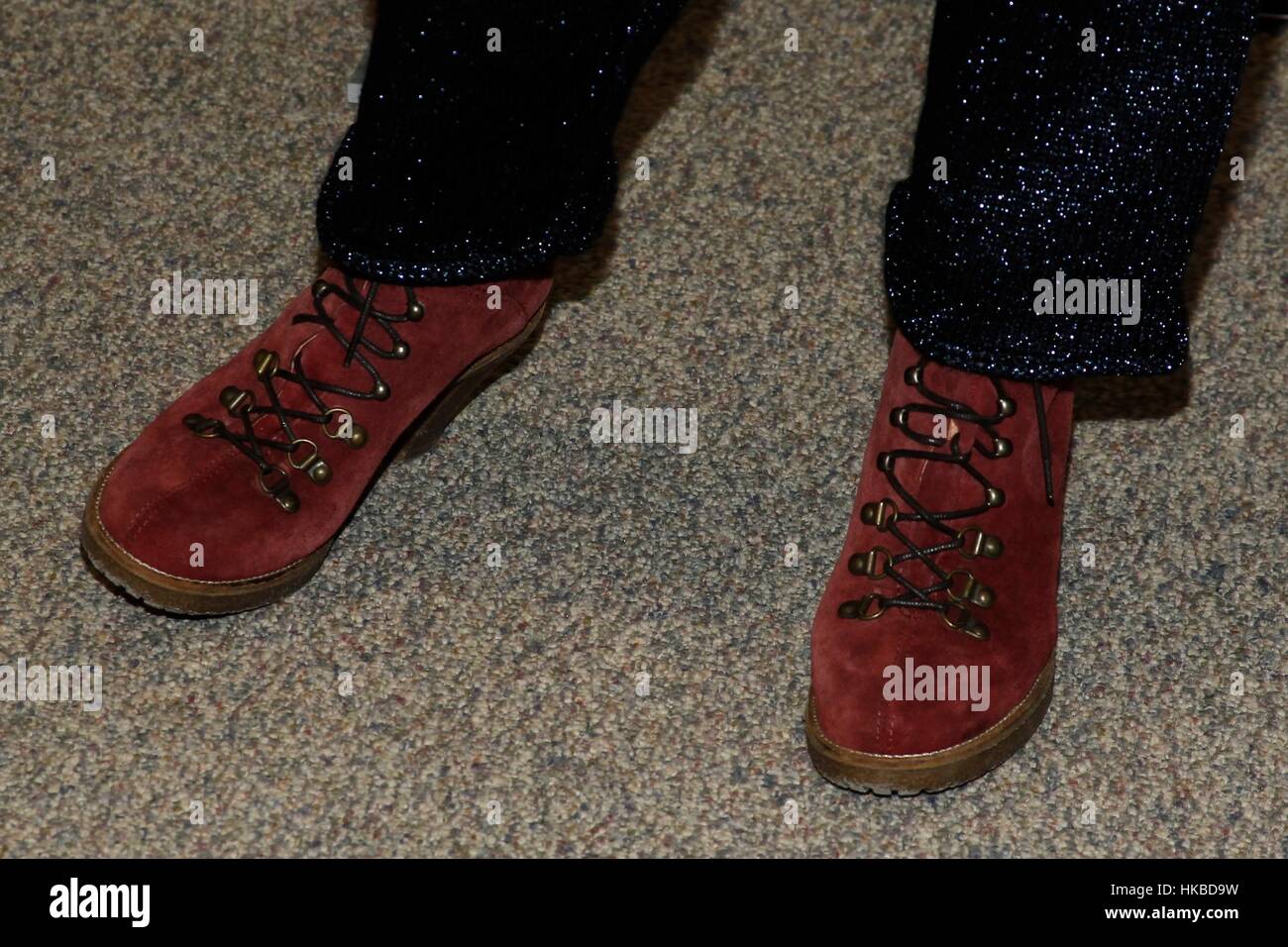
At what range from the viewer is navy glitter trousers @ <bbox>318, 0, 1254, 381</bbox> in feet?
2.35

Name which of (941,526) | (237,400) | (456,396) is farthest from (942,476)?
(237,400)

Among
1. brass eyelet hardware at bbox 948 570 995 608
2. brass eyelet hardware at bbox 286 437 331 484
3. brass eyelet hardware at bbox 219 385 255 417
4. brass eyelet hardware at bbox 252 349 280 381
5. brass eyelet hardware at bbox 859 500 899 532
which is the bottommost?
brass eyelet hardware at bbox 948 570 995 608

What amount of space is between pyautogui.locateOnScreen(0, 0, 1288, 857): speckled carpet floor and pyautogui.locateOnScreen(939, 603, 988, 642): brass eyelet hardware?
0.28 feet

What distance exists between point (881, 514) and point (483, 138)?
333 mm

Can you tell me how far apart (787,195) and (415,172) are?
0.49m

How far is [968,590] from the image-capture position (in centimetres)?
87

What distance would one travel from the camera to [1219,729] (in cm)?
89

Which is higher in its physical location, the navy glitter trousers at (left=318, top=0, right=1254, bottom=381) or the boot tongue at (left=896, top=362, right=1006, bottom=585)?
the navy glitter trousers at (left=318, top=0, right=1254, bottom=381)

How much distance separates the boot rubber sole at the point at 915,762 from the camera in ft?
2.72

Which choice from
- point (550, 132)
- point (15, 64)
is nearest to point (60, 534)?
point (550, 132)

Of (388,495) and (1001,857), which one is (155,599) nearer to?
(388,495)

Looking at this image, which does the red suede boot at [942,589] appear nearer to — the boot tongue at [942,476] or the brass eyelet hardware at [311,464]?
the boot tongue at [942,476]

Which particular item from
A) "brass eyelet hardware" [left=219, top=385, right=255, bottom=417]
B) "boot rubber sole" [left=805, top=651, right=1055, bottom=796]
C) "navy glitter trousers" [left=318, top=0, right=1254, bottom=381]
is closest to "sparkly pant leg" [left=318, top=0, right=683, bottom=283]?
"navy glitter trousers" [left=318, top=0, right=1254, bottom=381]

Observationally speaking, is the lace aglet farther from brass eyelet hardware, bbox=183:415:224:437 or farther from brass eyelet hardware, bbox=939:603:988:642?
brass eyelet hardware, bbox=183:415:224:437
